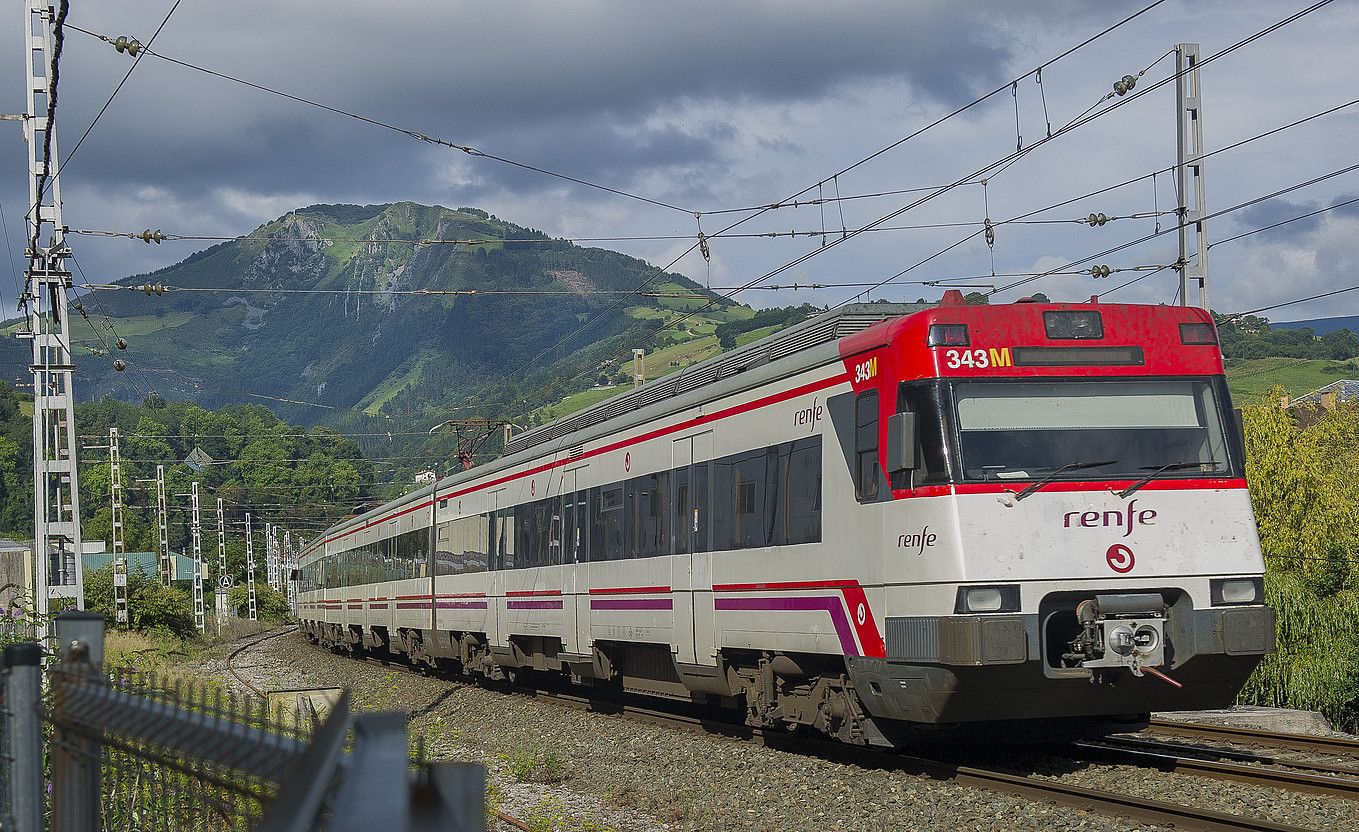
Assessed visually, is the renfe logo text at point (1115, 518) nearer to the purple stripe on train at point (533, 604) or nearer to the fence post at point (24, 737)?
the fence post at point (24, 737)

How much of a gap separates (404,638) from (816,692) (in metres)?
18.7

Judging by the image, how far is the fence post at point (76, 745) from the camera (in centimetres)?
401

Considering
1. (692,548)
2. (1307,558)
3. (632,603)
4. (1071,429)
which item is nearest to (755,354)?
(692,548)

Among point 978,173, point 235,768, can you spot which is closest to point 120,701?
point 235,768

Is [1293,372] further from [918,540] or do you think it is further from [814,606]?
[918,540]

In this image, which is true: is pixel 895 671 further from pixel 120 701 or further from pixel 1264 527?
pixel 1264 527

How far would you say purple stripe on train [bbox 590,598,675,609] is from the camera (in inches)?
581

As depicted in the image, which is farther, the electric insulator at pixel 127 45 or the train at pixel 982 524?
the electric insulator at pixel 127 45

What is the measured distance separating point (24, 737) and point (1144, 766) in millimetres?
8613

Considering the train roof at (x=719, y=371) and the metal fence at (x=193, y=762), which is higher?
the train roof at (x=719, y=371)

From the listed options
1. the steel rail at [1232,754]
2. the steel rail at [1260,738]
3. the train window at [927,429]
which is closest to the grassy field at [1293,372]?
the steel rail at [1260,738]

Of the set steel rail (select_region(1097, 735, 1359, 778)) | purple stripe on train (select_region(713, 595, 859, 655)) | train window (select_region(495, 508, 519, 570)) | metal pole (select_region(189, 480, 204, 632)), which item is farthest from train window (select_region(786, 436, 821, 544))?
metal pole (select_region(189, 480, 204, 632))

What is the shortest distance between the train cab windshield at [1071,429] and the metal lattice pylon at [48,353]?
15.3 metres

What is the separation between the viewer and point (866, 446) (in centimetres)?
1082
